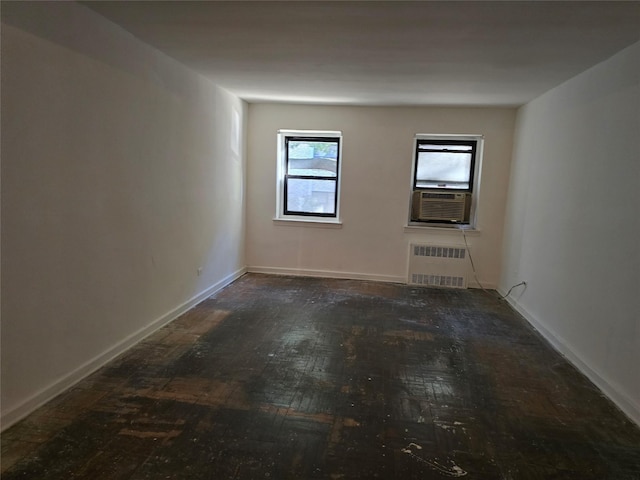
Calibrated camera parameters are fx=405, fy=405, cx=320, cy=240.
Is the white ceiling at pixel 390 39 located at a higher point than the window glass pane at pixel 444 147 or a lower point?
higher

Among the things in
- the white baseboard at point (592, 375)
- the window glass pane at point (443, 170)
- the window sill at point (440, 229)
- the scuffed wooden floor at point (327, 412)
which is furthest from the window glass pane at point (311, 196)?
the white baseboard at point (592, 375)

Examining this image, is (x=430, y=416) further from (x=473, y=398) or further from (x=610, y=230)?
(x=610, y=230)

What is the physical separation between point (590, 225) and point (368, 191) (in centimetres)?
286

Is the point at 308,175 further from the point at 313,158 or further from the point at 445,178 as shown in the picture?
the point at 445,178

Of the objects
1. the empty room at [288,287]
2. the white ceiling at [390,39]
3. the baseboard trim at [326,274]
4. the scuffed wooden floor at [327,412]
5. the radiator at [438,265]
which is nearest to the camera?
the scuffed wooden floor at [327,412]

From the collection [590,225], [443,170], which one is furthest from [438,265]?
[590,225]

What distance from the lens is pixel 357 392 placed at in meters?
2.61

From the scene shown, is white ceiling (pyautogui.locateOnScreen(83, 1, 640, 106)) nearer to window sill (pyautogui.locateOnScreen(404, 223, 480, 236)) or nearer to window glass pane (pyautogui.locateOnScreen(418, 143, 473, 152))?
window glass pane (pyautogui.locateOnScreen(418, 143, 473, 152))

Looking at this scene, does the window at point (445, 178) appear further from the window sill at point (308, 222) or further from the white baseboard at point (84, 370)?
the white baseboard at point (84, 370)

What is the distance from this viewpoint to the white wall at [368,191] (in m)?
5.24

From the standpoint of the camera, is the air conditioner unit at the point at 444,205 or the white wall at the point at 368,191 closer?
the white wall at the point at 368,191

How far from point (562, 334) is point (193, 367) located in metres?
3.00

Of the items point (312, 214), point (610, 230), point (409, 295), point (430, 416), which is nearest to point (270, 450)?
point (430, 416)

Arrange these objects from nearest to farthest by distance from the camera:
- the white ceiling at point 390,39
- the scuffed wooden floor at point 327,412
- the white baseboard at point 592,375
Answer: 1. the scuffed wooden floor at point 327,412
2. the white ceiling at point 390,39
3. the white baseboard at point 592,375
